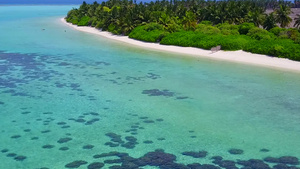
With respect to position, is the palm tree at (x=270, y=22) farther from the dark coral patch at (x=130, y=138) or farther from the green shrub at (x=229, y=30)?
the dark coral patch at (x=130, y=138)

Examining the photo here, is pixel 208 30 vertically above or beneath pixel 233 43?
above

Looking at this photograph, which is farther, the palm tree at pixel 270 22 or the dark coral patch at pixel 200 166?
the palm tree at pixel 270 22

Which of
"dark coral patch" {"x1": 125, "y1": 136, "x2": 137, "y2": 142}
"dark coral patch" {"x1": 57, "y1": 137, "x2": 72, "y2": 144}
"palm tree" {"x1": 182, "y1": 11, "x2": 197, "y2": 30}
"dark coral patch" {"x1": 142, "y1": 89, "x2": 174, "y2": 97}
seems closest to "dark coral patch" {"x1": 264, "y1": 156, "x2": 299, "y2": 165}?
"dark coral patch" {"x1": 125, "y1": 136, "x2": 137, "y2": 142}

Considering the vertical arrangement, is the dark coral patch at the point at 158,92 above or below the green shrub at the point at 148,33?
below

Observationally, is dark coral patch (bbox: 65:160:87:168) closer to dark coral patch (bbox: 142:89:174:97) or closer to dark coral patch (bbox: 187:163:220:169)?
dark coral patch (bbox: 187:163:220:169)

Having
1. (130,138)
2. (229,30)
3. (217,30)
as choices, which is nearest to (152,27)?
(217,30)

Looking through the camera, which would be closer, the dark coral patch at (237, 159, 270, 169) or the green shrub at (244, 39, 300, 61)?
the dark coral patch at (237, 159, 270, 169)

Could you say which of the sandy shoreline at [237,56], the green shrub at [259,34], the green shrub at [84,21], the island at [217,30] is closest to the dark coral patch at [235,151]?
the sandy shoreline at [237,56]

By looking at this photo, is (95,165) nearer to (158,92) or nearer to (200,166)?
(200,166)

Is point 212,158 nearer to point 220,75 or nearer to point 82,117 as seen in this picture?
point 82,117
